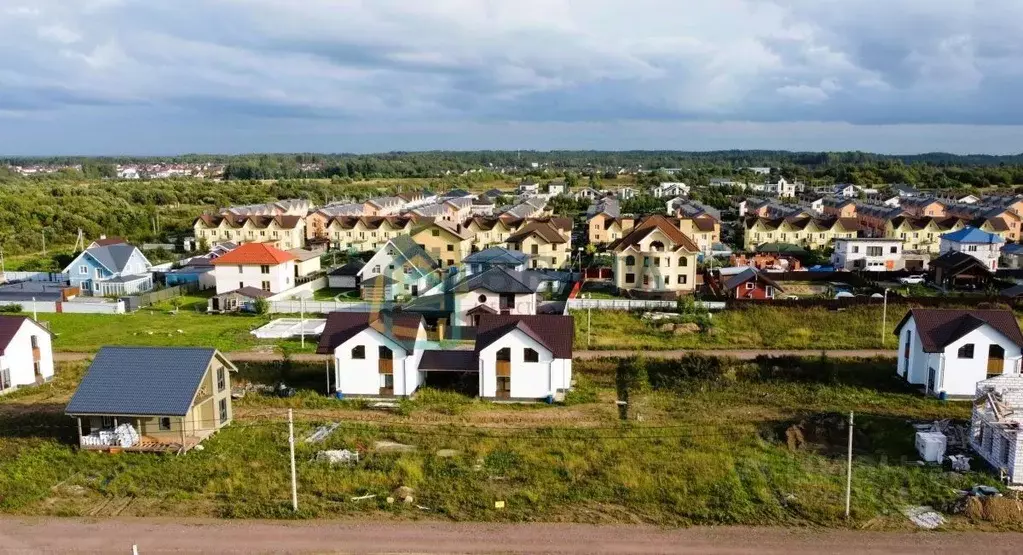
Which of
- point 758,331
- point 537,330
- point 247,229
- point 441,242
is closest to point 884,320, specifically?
point 758,331

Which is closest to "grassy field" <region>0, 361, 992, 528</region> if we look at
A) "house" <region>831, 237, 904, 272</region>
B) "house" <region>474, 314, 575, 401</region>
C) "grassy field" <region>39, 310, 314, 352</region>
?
"house" <region>474, 314, 575, 401</region>

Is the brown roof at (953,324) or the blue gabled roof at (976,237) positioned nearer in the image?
the brown roof at (953,324)

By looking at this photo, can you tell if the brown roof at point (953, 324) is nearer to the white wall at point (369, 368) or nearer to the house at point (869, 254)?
the white wall at point (369, 368)

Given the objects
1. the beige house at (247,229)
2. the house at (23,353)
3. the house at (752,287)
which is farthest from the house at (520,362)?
the beige house at (247,229)

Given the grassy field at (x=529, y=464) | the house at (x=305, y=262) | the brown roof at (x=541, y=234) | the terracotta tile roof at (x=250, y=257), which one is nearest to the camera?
the grassy field at (x=529, y=464)

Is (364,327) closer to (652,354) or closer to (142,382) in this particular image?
(142,382)

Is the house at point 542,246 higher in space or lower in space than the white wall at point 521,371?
higher

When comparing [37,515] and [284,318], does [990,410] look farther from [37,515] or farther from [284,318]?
[284,318]

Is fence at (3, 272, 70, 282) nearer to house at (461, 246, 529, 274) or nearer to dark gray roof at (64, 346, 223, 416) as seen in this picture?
house at (461, 246, 529, 274)
